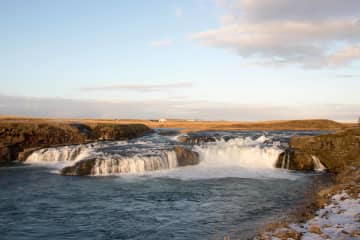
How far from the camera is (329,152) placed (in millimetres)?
25797

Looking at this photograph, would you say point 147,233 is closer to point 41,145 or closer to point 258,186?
point 258,186

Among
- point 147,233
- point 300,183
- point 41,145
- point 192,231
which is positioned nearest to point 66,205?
point 147,233

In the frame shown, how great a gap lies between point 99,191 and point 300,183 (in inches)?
442

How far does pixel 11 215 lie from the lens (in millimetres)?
13211

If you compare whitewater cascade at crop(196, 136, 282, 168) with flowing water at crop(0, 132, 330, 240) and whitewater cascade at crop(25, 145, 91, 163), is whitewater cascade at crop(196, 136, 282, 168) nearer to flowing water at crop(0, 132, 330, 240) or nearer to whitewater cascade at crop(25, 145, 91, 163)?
flowing water at crop(0, 132, 330, 240)

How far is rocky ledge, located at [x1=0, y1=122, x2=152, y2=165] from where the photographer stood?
31.0 metres

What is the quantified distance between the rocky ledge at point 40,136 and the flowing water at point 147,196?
110 inches

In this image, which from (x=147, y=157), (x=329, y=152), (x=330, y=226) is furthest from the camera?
(x=329, y=152)

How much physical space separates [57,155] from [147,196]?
15.7m

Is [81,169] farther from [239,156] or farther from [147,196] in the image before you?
[239,156]

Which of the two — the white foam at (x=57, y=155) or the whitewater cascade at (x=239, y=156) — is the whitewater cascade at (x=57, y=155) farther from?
the whitewater cascade at (x=239, y=156)

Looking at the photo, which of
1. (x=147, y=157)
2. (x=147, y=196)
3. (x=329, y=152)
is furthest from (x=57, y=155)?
(x=329, y=152)

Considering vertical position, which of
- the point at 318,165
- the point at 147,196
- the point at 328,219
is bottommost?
the point at 147,196

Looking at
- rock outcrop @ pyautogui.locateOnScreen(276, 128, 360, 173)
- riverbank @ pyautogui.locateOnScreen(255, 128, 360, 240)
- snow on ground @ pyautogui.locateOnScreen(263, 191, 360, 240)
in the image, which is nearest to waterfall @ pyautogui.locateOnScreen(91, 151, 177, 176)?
rock outcrop @ pyautogui.locateOnScreen(276, 128, 360, 173)
